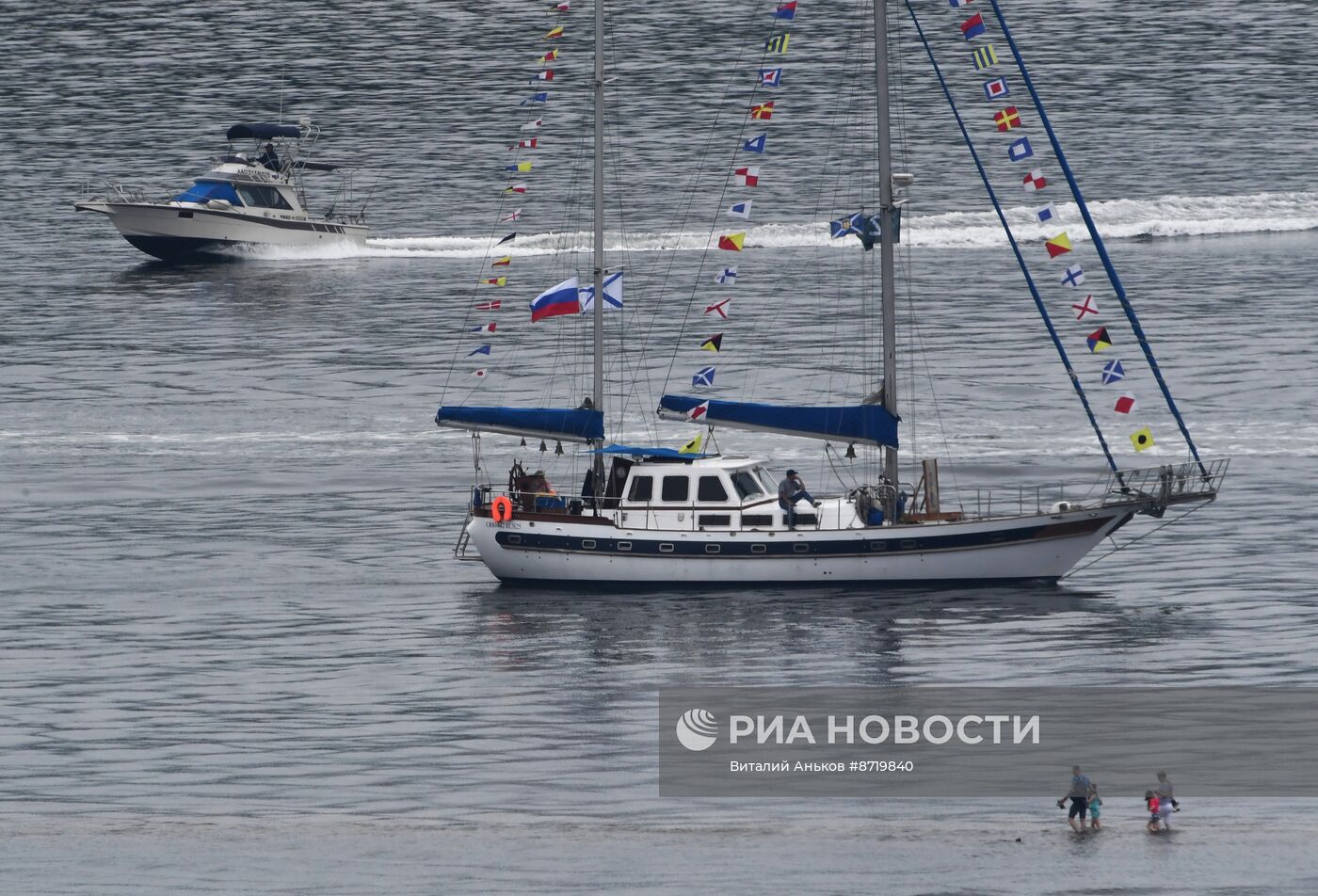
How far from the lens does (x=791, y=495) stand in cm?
5253

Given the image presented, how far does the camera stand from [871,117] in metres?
143

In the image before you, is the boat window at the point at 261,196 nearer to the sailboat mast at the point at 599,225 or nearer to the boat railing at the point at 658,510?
the sailboat mast at the point at 599,225

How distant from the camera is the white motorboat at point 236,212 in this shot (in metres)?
113

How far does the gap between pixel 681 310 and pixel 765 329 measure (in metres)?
6.70

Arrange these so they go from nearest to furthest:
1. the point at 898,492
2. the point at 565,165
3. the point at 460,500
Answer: the point at 898,492
the point at 460,500
the point at 565,165

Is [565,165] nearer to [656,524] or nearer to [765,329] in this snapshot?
[765,329]

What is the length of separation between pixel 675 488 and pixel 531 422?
5123 millimetres

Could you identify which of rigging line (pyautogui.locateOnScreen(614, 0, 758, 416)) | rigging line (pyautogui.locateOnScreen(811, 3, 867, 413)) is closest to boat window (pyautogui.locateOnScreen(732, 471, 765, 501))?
rigging line (pyautogui.locateOnScreen(614, 0, 758, 416))

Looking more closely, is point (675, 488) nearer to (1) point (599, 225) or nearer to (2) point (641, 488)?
(2) point (641, 488)

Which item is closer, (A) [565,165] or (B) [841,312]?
(B) [841,312]

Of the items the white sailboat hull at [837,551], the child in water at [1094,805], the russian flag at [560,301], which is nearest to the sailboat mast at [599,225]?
the russian flag at [560,301]

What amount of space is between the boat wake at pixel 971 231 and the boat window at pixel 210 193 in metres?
3.20

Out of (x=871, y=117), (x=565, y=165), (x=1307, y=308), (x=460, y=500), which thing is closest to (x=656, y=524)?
(x=460, y=500)

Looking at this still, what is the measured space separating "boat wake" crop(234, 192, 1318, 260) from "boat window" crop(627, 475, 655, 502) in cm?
5536
